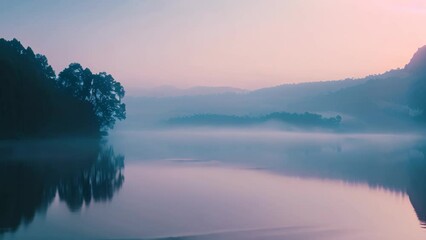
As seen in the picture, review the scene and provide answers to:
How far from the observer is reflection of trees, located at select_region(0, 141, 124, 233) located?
2258 cm

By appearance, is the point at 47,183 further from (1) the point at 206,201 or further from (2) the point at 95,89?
(2) the point at 95,89

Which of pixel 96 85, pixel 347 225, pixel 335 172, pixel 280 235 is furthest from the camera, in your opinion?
pixel 96 85

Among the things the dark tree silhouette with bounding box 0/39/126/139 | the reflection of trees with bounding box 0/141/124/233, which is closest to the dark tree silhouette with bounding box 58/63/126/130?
the dark tree silhouette with bounding box 0/39/126/139

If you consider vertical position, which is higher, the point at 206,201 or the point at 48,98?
the point at 48,98

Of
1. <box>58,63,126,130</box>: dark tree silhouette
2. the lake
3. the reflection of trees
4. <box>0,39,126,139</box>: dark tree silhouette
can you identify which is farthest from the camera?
<box>58,63,126,130</box>: dark tree silhouette

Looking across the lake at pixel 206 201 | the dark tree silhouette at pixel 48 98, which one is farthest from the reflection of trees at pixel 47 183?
the dark tree silhouette at pixel 48 98

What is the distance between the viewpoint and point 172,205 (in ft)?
81.8

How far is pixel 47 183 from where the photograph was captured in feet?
→ 100

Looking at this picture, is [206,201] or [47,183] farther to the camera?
[47,183]

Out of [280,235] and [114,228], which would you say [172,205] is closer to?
[114,228]

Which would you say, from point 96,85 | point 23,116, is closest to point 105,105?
point 96,85

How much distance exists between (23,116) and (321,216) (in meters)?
48.0

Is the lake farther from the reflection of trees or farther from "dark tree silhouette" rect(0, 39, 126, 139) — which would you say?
"dark tree silhouette" rect(0, 39, 126, 139)

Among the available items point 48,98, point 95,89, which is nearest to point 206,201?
point 48,98
